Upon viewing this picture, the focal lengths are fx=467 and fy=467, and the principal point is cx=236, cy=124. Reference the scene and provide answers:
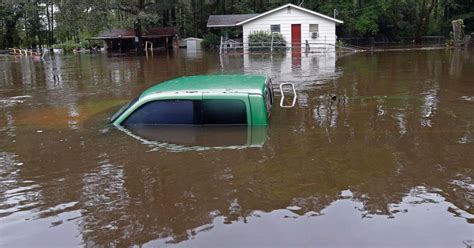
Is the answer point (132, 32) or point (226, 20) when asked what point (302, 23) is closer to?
point (226, 20)

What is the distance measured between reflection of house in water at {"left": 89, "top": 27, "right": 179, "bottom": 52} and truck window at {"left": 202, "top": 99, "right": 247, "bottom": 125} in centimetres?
4796

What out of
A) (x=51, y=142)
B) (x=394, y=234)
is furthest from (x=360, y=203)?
(x=51, y=142)

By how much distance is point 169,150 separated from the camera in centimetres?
717

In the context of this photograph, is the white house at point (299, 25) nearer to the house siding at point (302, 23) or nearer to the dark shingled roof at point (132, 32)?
the house siding at point (302, 23)

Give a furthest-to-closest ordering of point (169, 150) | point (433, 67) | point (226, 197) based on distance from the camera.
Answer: point (433, 67) < point (169, 150) < point (226, 197)

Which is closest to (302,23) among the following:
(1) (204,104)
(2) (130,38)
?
(2) (130,38)

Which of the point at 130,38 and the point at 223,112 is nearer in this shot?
the point at 223,112

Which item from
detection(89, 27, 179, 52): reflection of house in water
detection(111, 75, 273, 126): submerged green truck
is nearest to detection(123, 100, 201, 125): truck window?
detection(111, 75, 273, 126): submerged green truck

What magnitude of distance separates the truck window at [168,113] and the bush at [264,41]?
101 feet

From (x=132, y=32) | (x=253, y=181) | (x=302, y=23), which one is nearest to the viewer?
(x=253, y=181)

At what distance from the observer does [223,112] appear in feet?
24.9

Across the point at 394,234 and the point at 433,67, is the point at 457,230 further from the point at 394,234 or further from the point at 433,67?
the point at 433,67

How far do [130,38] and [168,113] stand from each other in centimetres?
4999

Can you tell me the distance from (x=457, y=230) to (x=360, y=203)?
1.00 metres
